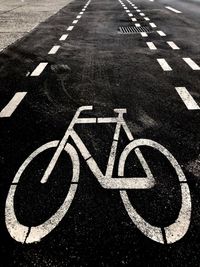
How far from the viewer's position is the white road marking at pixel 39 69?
7152 mm

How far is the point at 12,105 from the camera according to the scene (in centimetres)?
548

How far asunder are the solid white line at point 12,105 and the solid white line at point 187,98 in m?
3.04

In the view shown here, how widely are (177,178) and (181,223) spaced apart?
0.68 m

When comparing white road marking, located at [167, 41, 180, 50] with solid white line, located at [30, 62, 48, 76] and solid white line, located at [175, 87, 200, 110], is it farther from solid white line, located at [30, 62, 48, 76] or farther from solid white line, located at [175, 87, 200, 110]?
solid white line, located at [30, 62, 48, 76]

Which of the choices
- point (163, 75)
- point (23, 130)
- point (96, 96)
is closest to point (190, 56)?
point (163, 75)

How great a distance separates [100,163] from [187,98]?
2603 mm

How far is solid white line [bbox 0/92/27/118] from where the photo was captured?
5.17m

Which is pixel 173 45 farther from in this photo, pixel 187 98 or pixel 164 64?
pixel 187 98

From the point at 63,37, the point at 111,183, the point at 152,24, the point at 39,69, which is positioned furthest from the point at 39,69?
the point at 152,24

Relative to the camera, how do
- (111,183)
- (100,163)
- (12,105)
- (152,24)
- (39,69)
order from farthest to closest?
(152,24) < (39,69) < (12,105) < (100,163) < (111,183)

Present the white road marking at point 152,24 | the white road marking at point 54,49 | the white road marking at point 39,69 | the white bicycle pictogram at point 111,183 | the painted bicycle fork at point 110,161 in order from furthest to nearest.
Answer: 1. the white road marking at point 152,24
2. the white road marking at point 54,49
3. the white road marking at point 39,69
4. the painted bicycle fork at point 110,161
5. the white bicycle pictogram at point 111,183

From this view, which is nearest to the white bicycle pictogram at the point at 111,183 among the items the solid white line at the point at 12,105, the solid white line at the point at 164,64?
the solid white line at the point at 12,105

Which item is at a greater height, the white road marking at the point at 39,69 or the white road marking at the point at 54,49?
the white road marking at the point at 39,69

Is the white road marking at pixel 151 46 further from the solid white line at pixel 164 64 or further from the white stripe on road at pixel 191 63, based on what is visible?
the white stripe on road at pixel 191 63
